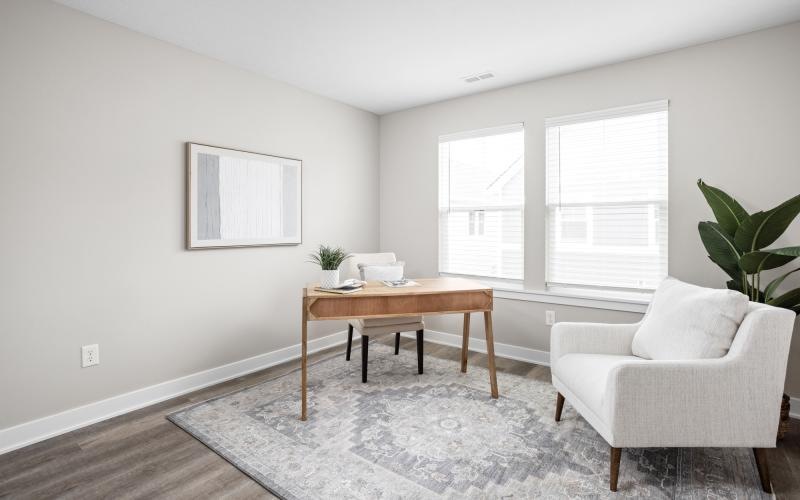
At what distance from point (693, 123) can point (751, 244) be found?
106 centimetres

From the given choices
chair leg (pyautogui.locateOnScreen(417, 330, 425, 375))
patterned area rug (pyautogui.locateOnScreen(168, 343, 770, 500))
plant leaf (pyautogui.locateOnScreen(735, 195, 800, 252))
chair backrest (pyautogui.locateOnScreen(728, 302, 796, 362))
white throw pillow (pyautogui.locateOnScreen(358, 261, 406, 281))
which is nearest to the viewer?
chair backrest (pyautogui.locateOnScreen(728, 302, 796, 362))

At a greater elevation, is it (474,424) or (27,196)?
(27,196)

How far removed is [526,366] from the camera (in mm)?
3539

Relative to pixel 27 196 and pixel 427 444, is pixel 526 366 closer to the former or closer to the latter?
pixel 427 444

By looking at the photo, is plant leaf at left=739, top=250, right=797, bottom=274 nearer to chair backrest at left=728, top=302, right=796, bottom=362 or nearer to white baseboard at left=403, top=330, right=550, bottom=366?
chair backrest at left=728, top=302, right=796, bottom=362

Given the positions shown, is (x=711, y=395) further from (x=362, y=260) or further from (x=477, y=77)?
(x=477, y=77)

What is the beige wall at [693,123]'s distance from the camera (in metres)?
2.63

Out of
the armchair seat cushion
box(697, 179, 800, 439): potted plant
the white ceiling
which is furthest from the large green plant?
Result: the white ceiling

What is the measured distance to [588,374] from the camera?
6.99 feet

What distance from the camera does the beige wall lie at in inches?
103

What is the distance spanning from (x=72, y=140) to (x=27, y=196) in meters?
0.41

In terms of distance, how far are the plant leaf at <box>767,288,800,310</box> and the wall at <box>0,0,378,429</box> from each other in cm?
345

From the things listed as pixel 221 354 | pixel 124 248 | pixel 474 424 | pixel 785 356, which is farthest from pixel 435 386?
pixel 124 248

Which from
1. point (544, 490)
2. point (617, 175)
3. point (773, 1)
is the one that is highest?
point (773, 1)
